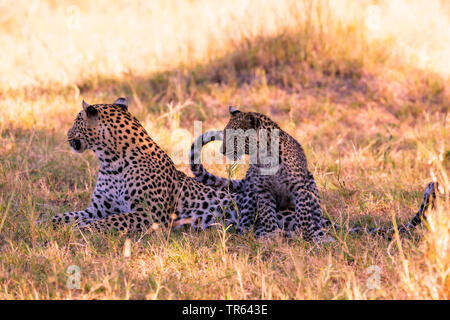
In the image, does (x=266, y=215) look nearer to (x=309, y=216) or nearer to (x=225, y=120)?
(x=309, y=216)

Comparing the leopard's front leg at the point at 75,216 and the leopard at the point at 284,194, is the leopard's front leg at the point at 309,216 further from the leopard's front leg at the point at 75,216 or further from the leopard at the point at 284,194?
the leopard's front leg at the point at 75,216

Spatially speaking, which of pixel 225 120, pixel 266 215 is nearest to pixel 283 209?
pixel 266 215

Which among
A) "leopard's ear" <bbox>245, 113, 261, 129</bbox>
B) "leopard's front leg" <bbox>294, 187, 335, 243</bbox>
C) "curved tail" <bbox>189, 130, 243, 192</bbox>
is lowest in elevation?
"leopard's front leg" <bbox>294, 187, 335, 243</bbox>

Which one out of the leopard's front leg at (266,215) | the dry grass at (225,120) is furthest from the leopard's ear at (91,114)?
the leopard's front leg at (266,215)

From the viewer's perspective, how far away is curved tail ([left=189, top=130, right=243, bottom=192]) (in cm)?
627

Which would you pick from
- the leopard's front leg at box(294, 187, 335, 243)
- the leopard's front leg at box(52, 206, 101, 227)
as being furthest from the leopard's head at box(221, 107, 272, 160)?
the leopard's front leg at box(52, 206, 101, 227)

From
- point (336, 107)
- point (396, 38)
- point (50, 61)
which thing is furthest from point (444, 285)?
point (50, 61)

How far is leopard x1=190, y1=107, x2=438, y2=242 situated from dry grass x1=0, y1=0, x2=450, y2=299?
0.73 feet

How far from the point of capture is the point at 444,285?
4.03 meters

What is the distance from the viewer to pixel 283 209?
632 centimetres

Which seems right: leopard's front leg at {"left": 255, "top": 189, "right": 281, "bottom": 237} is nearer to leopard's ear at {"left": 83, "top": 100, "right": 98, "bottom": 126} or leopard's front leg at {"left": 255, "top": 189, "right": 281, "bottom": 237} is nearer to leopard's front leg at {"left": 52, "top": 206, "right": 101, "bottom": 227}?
leopard's front leg at {"left": 52, "top": 206, "right": 101, "bottom": 227}

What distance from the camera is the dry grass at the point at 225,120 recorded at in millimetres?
4547

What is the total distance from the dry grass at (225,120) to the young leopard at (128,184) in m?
0.24
